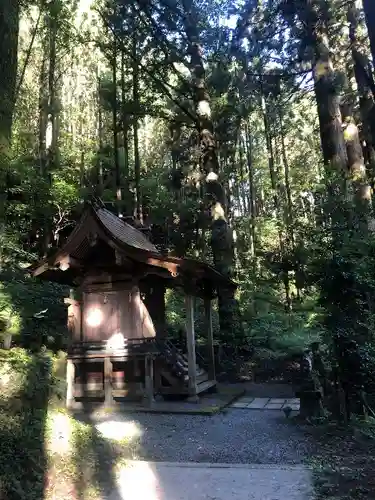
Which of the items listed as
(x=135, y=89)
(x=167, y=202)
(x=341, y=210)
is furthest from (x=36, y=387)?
(x=167, y=202)

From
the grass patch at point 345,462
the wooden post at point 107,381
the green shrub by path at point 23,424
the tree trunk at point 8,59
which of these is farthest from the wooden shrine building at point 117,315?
the green shrub by path at point 23,424

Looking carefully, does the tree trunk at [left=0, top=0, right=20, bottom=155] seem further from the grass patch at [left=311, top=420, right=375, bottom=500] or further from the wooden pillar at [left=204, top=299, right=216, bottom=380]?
the grass patch at [left=311, top=420, right=375, bottom=500]

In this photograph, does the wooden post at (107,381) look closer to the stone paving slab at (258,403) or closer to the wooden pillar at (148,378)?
the wooden pillar at (148,378)

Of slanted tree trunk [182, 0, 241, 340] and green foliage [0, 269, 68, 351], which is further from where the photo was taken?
slanted tree trunk [182, 0, 241, 340]

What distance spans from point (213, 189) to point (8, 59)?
7.39 meters

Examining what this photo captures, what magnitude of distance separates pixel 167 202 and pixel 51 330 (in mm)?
8904

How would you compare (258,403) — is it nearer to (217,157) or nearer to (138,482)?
(138,482)

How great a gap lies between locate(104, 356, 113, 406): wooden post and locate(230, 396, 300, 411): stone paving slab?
246cm

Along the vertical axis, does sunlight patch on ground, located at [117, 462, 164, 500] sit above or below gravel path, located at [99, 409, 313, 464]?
above

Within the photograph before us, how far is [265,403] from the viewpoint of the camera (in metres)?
9.05

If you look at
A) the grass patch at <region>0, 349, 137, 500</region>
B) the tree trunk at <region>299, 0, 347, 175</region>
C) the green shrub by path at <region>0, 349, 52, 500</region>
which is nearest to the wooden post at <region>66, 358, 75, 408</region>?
the grass patch at <region>0, 349, 137, 500</region>

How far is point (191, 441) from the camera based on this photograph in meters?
6.22

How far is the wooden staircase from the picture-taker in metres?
9.23

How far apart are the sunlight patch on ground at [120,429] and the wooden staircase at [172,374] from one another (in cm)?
200
